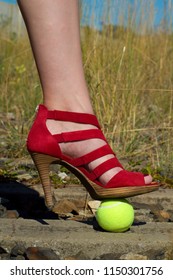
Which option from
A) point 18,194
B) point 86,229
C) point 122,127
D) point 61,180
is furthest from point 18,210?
point 122,127

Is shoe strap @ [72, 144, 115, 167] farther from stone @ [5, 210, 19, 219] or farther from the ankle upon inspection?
stone @ [5, 210, 19, 219]

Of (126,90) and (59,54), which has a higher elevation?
(59,54)

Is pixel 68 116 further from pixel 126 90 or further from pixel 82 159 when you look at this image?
pixel 126 90

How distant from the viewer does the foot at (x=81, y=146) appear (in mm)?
2100

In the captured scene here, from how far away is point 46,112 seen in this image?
2.08 meters

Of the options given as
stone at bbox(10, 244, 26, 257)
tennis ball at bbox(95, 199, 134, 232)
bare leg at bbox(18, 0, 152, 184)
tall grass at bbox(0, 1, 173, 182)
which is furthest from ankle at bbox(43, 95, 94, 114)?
tall grass at bbox(0, 1, 173, 182)

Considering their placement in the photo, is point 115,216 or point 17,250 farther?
point 115,216

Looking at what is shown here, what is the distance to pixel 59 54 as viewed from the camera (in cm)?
199

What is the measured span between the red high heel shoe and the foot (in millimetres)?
12

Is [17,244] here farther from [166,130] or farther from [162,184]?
[166,130]

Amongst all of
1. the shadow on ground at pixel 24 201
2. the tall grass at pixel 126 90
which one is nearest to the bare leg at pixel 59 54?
the shadow on ground at pixel 24 201

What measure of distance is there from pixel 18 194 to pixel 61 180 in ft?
0.98

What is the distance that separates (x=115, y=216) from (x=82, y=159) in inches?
9.2

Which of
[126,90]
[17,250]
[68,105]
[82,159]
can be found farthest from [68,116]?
[126,90]
